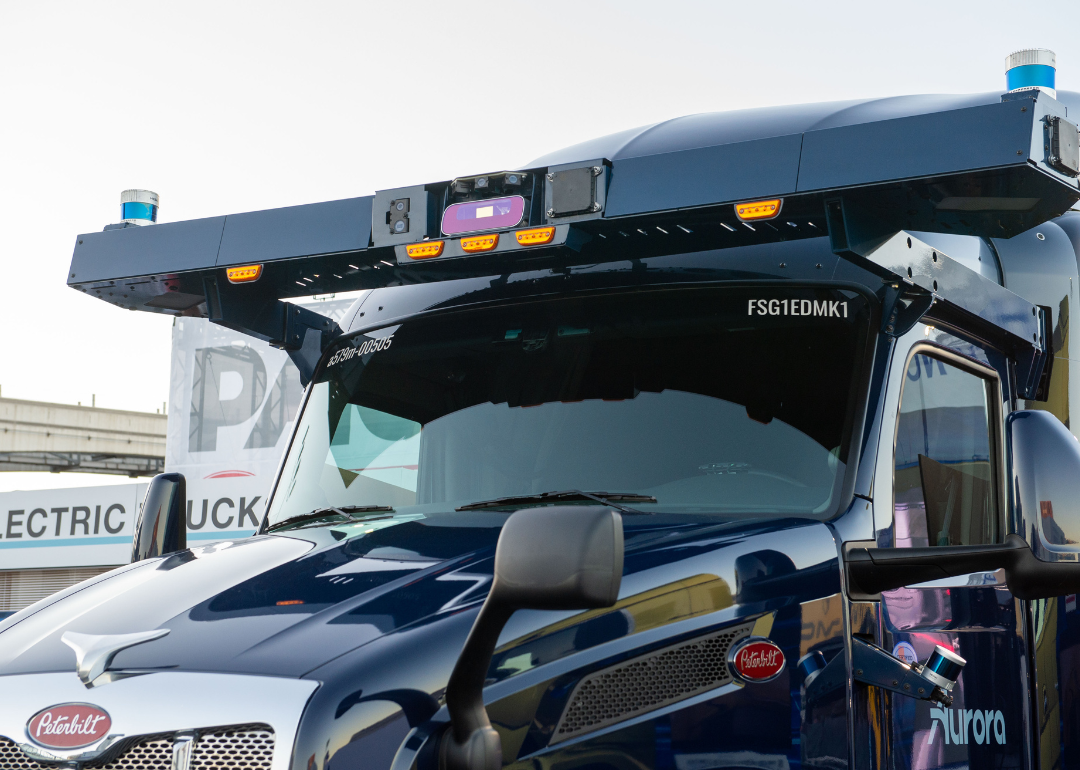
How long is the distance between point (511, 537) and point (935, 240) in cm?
230

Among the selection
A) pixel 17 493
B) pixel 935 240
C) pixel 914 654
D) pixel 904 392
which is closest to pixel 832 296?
pixel 904 392

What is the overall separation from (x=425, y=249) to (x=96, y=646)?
1554 mm

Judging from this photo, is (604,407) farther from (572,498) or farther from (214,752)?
(214,752)

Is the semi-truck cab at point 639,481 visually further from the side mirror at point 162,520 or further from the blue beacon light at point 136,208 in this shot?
the blue beacon light at point 136,208

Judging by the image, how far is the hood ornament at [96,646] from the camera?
2.30 metres

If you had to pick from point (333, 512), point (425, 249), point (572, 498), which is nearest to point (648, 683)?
point (572, 498)

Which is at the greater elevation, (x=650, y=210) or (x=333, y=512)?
(x=650, y=210)

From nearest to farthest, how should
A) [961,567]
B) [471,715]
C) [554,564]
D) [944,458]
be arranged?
[554,564]
[471,715]
[961,567]
[944,458]

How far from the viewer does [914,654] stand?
10.9 ft

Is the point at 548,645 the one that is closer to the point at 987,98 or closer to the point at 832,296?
the point at 832,296

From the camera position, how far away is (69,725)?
7.29ft

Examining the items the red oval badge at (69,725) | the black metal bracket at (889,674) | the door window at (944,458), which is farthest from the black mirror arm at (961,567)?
the red oval badge at (69,725)

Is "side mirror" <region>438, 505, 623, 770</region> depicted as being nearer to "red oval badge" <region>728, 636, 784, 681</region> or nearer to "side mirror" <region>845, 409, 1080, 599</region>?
"red oval badge" <region>728, 636, 784, 681</region>

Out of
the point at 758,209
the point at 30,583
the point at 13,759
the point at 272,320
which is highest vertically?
the point at 758,209
